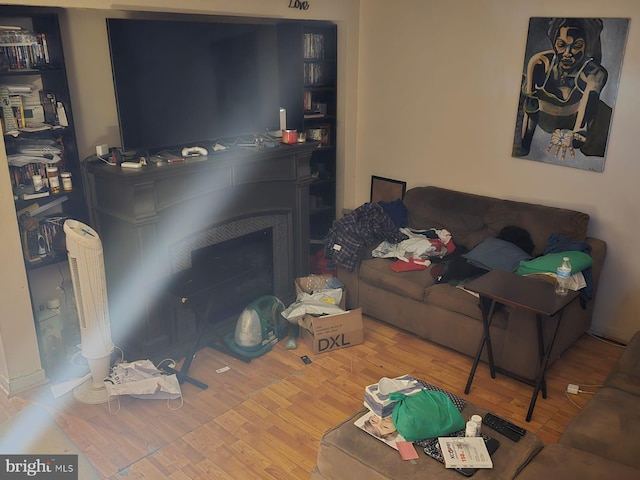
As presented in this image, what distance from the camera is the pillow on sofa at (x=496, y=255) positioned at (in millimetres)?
3814

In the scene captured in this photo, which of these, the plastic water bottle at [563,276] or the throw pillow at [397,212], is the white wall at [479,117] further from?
the plastic water bottle at [563,276]

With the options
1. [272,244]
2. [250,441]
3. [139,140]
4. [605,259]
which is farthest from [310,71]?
[250,441]

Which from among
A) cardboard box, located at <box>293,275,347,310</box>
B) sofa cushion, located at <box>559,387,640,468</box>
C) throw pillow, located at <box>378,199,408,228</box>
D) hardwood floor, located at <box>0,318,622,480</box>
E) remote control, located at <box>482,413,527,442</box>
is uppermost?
throw pillow, located at <box>378,199,408,228</box>

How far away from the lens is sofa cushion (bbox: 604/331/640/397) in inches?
113

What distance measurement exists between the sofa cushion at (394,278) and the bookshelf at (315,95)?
1.00 metres

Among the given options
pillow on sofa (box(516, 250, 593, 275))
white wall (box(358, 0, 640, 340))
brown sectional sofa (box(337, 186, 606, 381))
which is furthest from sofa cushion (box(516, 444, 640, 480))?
white wall (box(358, 0, 640, 340))

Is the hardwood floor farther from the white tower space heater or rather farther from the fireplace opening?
the fireplace opening

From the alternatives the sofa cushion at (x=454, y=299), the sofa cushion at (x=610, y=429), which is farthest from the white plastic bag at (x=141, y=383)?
the sofa cushion at (x=610, y=429)

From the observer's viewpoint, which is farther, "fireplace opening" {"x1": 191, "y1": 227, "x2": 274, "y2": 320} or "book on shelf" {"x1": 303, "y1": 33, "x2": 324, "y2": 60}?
"book on shelf" {"x1": 303, "y1": 33, "x2": 324, "y2": 60}

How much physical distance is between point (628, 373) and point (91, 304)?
2.92m

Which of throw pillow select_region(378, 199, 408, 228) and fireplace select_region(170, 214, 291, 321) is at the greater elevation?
throw pillow select_region(378, 199, 408, 228)

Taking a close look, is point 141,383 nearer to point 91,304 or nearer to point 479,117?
point 91,304

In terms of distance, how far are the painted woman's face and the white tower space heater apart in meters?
3.21

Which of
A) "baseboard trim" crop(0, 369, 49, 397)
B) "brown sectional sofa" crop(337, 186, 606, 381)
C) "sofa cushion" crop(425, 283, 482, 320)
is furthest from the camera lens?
"sofa cushion" crop(425, 283, 482, 320)
